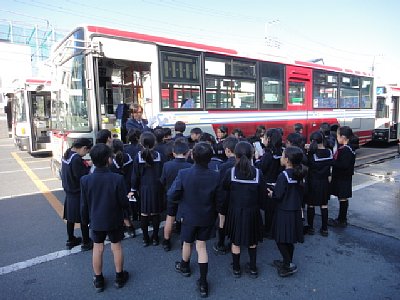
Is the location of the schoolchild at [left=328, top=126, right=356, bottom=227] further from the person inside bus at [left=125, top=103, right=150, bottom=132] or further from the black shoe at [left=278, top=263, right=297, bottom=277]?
the person inside bus at [left=125, top=103, right=150, bottom=132]

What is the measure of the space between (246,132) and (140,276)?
4901mm

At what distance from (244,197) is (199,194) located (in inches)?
18.9

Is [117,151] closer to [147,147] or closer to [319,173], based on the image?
[147,147]

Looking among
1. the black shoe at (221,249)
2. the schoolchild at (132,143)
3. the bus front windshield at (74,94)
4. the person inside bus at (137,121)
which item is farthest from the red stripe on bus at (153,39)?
the black shoe at (221,249)

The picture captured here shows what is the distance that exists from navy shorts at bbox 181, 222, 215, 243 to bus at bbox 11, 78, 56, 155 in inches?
365

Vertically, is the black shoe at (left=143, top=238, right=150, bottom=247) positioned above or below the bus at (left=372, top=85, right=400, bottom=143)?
below

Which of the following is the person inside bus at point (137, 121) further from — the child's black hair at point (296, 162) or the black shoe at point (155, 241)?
the child's black hair at point (296, 162)

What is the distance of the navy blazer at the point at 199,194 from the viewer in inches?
116

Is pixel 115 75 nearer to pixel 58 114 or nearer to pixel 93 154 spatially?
pixel 58 114

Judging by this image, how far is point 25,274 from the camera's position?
3.29 meters

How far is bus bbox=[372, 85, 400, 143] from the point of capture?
45.0 feet

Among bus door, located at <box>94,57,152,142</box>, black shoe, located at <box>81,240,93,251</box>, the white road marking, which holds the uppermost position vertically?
bus door, located at <box>94,57,152,142</box>

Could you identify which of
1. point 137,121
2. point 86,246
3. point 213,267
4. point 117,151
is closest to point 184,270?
point 213,267

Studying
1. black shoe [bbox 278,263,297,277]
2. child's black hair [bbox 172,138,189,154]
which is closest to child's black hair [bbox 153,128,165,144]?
child's black hair [bbox 172,138,189,154]
